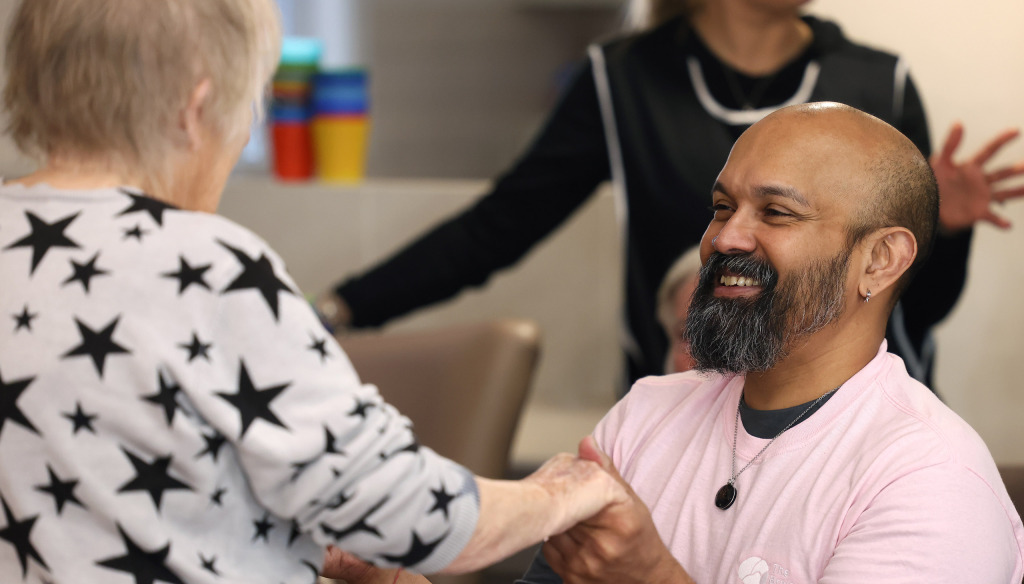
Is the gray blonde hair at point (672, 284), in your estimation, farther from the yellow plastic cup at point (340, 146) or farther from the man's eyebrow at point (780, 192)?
the yellow plastic cup at point (340, 146)

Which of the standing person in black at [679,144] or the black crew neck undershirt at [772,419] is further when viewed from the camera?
the standing person in black at [679,144]

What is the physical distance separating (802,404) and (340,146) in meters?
2.09

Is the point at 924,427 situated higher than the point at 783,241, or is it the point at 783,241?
the point at 783,241

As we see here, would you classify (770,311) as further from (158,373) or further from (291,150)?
(291,150)

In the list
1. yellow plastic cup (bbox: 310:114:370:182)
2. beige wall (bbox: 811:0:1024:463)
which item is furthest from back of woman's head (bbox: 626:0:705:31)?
yellow plastic cup (bbox: 310:114:370:182)

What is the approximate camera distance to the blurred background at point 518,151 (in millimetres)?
2275

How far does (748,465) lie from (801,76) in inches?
36.0

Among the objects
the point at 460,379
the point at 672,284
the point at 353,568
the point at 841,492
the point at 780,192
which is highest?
the point at 780,192

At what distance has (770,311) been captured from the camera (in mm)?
1299

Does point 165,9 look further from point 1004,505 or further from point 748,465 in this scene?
point 1004,505

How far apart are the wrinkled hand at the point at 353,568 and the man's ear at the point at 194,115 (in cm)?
61

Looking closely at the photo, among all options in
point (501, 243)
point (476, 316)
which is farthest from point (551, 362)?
point (501, 243)

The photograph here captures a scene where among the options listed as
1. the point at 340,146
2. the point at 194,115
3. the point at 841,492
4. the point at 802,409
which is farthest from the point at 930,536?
the point at 340,146

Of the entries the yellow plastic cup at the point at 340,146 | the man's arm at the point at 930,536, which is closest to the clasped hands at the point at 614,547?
the man's arm at the point at 930,536
